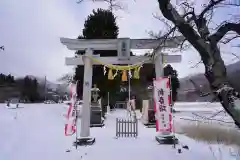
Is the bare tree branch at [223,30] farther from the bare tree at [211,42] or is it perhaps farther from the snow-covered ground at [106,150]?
the snow-covered ground at [106,150]

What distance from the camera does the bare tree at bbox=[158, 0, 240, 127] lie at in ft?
11.4

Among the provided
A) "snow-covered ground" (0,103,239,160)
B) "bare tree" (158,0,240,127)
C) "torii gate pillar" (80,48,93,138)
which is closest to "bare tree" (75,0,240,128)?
"bare tree" (158,0,240,127)

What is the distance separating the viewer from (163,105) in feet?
30.1

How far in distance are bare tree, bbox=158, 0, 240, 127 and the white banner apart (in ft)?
16.3

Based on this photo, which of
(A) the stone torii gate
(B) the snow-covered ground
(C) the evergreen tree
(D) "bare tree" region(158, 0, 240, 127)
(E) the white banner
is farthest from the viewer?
(C) the evergreen tree

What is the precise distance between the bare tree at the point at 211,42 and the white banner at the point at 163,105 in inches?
196

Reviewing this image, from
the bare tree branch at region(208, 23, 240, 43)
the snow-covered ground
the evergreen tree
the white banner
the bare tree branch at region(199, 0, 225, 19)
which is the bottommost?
the snow-covered ground

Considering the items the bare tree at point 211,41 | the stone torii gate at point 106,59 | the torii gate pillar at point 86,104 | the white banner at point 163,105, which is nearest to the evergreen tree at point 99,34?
the stone torii gate at point 106,59

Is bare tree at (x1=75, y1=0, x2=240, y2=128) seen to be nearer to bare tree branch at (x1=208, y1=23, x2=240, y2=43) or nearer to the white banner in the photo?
bare tree branch at (x1=208, y1=23, x2=240, y2=43)

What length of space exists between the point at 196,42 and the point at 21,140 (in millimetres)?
9914

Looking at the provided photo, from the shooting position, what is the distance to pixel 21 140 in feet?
36.1

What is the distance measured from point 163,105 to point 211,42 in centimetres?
559

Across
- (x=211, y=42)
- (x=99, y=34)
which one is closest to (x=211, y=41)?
(x=211, y=42)

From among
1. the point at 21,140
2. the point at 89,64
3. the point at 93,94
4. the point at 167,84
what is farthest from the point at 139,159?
the point at 93,94
